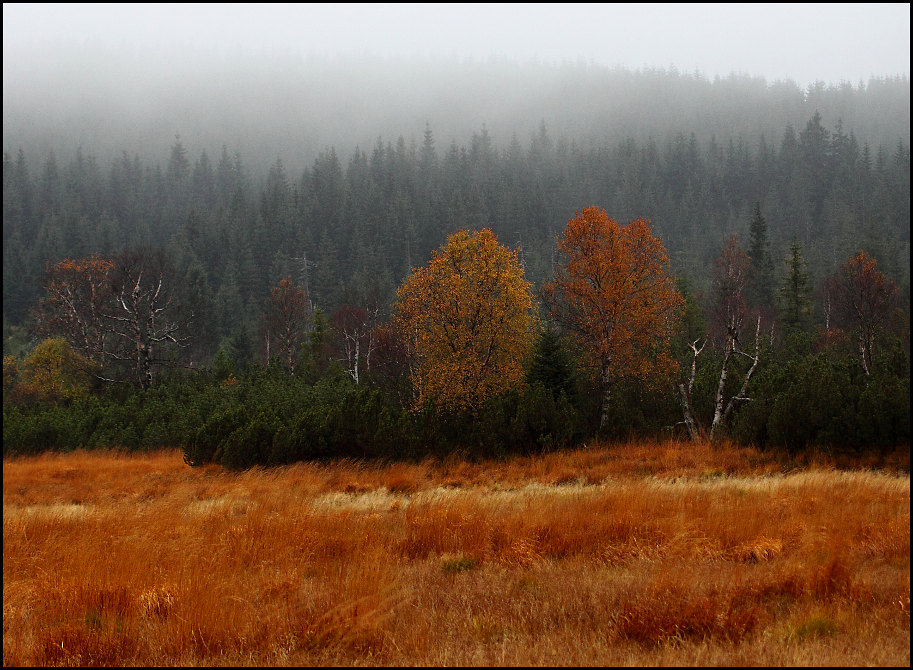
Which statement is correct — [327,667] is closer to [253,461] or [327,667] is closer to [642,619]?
[642,619]

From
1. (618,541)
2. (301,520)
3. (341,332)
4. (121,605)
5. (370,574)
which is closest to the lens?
(121,605)

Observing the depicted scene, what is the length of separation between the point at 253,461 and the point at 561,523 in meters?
12.3

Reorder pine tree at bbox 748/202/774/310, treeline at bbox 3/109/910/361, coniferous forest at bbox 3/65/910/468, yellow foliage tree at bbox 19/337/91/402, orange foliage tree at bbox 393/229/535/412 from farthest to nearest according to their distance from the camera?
treeline at bbox 3/109/910/361
pine tree at bbox 748/202/774/310
yellow foliage tree at bbox 19/337/91/402
orange foliage tree at bbox 393/229/535/412
coniferous forest at bbox 3/65/910/468

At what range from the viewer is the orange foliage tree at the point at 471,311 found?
20109 millimetres

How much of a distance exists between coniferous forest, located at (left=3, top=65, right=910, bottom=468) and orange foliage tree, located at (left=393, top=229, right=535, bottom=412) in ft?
0.41

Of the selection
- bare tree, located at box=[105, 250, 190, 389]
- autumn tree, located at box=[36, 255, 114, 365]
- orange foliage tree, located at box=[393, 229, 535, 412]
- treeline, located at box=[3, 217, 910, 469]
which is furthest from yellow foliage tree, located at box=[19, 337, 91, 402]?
orange foliage tree, located at box=[393, 229, 535, 412]

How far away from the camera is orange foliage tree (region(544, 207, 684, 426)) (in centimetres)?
2064

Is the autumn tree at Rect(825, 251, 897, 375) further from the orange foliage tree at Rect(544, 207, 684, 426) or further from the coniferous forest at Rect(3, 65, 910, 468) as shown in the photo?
the orange foliage tree at Rect(544, 207, 684, 426)

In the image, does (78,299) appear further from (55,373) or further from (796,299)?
(796,299)

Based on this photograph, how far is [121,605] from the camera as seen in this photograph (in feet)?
16.2

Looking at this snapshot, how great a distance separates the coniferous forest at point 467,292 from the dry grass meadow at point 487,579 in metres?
4.75

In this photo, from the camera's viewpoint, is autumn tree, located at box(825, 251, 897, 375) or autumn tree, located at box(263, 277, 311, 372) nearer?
autumn tree, located at box(825, 251, 897, 375)

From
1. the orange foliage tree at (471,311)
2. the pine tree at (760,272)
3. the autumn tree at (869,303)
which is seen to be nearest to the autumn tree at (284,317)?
the orange foliage tree at (471,311)

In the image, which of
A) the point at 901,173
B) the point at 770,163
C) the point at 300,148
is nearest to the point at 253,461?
the point at 901,173
